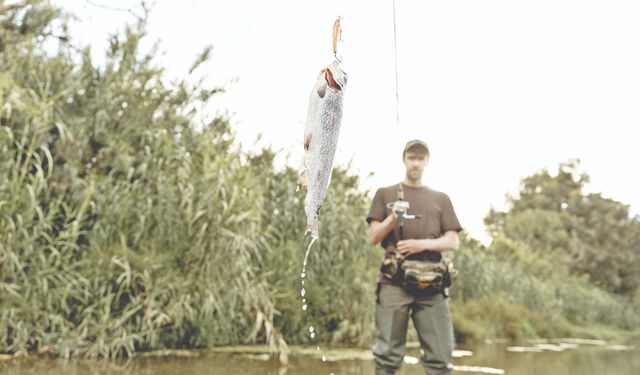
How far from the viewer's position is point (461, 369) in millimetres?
6340

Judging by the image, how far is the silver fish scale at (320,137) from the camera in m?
1.13

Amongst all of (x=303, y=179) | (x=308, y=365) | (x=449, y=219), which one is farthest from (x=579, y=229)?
(x=303, y=179)

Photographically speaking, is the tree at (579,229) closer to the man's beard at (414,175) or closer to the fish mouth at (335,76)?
the man's beard at (414,175)

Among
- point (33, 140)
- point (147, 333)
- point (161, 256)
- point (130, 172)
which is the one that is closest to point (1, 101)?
point (33, 140)

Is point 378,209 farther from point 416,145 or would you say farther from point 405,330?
point 405,330

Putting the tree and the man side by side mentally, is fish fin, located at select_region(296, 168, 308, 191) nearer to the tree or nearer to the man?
the man

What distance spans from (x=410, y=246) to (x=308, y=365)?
249cm

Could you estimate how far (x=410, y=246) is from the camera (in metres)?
3.71

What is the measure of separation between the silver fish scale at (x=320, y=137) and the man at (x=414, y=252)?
94.4 inches

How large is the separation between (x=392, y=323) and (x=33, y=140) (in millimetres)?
3419

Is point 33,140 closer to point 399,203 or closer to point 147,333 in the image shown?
point 147,333

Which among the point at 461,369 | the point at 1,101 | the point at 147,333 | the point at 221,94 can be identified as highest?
the point at 221,94

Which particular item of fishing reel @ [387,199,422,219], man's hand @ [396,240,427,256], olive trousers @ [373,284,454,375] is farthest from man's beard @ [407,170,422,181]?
olive trousers @ [373,284,454,375]

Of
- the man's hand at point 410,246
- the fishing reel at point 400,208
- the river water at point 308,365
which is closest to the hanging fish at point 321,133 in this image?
the fishing reel at point 400,208
